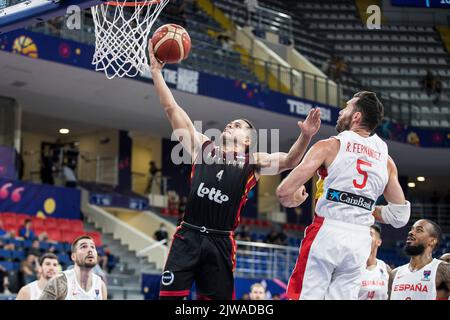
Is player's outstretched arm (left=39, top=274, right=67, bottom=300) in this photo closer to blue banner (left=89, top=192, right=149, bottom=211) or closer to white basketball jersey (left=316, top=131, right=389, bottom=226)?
white basketball jersey (left=316, top=131, right=389, bottom=226)

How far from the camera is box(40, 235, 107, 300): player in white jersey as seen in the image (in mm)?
7383

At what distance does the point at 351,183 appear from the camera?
543cm

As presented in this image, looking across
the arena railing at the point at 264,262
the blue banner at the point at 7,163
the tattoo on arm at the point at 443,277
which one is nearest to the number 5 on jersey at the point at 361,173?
the tattoo on arm at the point at 443,277

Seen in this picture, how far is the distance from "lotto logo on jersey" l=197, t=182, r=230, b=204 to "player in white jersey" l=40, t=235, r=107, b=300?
1.82 meters

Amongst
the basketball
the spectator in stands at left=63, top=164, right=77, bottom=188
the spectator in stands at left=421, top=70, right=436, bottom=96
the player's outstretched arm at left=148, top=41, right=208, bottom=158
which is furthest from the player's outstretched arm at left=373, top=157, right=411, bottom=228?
the spectator in stands at left=421, top=70, right=436, bottom=96

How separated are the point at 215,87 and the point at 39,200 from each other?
4.77 metres

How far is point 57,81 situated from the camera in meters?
18.2

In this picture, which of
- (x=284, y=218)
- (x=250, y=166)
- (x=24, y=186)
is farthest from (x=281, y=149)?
(x=250, y=166)

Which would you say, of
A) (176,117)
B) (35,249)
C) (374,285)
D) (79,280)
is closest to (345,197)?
(176,117)

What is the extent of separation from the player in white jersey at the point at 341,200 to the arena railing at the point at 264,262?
12.0 meters

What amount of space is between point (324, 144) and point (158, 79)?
1.42 m

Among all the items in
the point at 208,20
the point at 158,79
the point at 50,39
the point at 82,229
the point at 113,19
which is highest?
the point at 208,20
